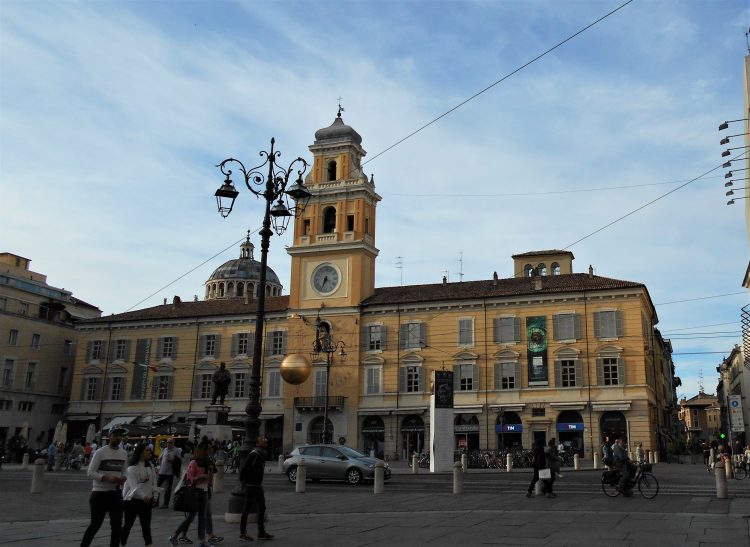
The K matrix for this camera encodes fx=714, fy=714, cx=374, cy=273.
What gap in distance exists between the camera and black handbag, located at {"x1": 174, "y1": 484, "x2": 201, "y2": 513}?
1010 centimetres

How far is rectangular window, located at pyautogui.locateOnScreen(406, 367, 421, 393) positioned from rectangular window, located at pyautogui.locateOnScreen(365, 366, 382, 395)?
202 centimetres

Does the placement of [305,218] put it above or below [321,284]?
above

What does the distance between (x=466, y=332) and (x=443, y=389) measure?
1622 centimetres

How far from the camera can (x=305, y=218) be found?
54531mm

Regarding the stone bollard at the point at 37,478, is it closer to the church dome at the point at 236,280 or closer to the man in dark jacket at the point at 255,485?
the man in dark jacket at the point at 255,485

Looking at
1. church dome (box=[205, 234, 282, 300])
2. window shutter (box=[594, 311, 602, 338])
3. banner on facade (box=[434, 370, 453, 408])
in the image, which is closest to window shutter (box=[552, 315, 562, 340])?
window shutter (box=[594, 311, 602, 338])

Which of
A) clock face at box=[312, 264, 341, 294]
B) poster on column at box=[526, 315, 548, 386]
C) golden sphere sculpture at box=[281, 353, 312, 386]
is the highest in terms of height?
clock face at box=[312, 264, 341, 294]

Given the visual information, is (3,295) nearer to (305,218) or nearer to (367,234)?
(305,218)

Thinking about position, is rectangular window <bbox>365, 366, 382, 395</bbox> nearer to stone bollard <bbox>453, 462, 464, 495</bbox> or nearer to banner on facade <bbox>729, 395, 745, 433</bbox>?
banner on facade <bbox>729, 395, 745, 433</bbox>

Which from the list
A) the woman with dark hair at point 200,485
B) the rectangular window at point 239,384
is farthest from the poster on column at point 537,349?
the woman with dark hair at point 200,485

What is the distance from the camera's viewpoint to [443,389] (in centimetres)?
3203

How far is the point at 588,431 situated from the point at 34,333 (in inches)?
1732

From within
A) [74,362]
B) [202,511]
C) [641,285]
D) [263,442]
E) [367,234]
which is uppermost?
[367,234]

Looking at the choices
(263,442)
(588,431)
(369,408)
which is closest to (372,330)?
(369,408)
